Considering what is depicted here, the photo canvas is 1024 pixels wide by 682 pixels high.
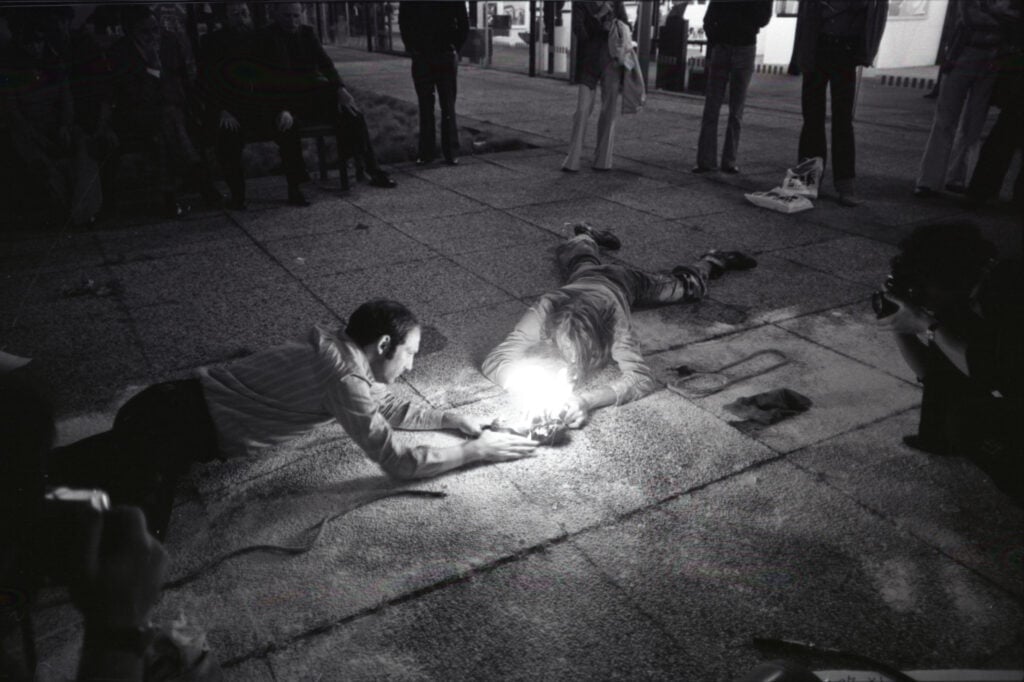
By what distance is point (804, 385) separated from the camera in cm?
418

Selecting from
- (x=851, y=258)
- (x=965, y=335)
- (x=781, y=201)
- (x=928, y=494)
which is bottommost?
(x=928, y=494)

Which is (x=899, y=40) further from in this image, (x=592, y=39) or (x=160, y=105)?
(x=160, y=105)

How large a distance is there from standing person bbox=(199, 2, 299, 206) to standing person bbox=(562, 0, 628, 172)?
10.6 feet

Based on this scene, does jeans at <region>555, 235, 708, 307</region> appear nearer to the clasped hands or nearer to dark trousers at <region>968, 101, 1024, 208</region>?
the clasped hands

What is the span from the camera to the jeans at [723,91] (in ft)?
27.3

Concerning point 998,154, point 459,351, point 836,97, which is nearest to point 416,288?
point 459,351

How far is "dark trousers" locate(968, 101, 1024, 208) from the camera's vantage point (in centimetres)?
713

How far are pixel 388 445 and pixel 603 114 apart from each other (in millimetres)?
6527

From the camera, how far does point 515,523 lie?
10.0 ft

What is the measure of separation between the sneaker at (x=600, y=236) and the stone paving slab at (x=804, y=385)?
161 centimetres

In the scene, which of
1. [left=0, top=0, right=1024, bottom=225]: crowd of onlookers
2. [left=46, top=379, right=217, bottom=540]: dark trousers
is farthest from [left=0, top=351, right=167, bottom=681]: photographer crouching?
[left=0, top=0, right=1024, bottom=225]: crowd of onlookers

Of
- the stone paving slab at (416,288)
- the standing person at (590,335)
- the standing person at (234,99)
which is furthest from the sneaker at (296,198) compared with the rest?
the standing person at (590,335)

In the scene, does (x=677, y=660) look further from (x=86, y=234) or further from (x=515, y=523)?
(x=86, y=234)

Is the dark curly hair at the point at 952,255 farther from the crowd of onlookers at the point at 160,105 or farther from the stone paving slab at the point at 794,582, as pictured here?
the crowd of onlookers at the point at 160,105
